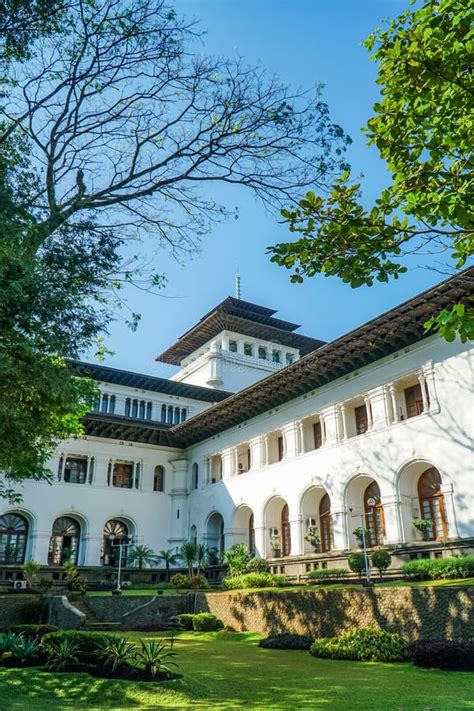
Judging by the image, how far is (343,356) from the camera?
88.4ft

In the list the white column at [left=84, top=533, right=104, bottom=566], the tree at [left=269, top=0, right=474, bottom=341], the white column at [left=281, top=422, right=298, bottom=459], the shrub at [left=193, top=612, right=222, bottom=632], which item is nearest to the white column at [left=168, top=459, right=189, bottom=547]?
the white column at [left=84, top=533, right=104, bottom=566]

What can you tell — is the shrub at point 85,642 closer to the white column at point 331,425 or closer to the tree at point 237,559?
the tree at point 237,559

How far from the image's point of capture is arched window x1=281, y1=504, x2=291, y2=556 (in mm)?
31094

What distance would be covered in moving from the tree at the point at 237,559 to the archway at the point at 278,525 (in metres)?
1.45

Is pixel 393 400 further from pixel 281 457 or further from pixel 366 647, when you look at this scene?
pixel 366 647

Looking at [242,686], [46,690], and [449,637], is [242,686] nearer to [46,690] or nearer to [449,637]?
[46,690]

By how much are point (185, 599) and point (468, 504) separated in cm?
1237

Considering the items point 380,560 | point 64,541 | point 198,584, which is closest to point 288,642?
point 380,560

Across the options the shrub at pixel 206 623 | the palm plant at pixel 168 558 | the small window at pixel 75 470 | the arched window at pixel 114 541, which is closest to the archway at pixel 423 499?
the shrub at pixel 206 623

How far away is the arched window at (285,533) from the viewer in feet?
102

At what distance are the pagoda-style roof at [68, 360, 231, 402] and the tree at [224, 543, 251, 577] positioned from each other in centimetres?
1508

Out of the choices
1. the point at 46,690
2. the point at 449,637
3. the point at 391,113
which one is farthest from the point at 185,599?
the point at 391,113

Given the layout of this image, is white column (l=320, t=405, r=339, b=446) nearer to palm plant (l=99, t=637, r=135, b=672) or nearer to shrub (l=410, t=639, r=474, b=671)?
shrub (l=410, t=639, r=474, b=671)

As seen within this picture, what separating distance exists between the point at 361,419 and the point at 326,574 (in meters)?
7.60
